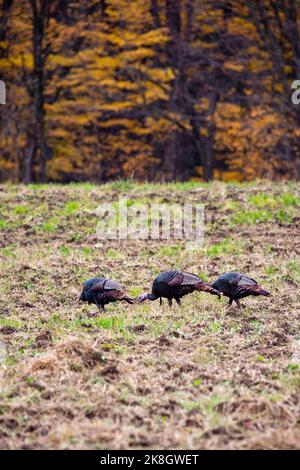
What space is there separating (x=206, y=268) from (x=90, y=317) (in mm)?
2966

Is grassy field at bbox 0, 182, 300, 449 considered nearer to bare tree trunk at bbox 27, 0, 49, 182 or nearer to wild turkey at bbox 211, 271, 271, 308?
wild turkey at bbox 211, 271, 271, 308

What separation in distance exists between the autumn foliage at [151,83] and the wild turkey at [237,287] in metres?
14.2

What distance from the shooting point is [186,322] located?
305 inches

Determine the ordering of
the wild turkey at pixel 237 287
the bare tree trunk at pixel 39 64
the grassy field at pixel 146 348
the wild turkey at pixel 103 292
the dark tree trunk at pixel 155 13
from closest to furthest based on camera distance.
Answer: the grassy field at pixel 146 348 < the wild turkey at pixel 237 287 < the wild turkey at pixel 103 292 < the bare tree trunk at pixel 39 64 < the dark tree trunk at pixel 155 13

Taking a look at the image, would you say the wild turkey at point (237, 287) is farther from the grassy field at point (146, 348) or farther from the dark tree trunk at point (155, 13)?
the dark tree trunk at point (155, 13)

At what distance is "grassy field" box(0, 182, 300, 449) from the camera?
4.96m

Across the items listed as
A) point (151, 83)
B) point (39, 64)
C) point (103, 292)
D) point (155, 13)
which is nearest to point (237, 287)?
point (103, 292)

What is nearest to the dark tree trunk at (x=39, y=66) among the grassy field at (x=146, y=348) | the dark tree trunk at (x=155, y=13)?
the dark tree trunk at (x=155, y=13)

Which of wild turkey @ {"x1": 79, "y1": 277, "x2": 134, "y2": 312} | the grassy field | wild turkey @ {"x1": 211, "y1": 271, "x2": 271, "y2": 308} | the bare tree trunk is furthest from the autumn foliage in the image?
wild turkey @ {"x1": 79, "y1": 277, "x2": 134, "y2": 312}

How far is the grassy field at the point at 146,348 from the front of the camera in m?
4.96

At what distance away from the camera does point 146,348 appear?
6742 millimetres

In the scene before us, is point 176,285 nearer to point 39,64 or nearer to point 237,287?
point 237,287
